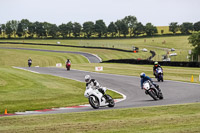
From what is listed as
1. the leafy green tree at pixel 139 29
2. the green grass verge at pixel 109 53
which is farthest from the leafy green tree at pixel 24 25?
the green grass verge at pixel 109 53

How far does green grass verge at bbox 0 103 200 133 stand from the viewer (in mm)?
9672

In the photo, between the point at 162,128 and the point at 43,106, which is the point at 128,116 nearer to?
the point at 162,128

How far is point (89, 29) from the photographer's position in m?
174

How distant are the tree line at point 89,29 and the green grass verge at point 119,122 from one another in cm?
15647

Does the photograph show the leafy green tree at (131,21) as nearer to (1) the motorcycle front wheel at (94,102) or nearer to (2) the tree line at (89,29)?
(2) the tree line at (89,29)

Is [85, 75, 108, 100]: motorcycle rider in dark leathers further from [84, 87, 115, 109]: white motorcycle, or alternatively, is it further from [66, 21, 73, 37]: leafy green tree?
[66, 21, 73, 37]: leafy green tree

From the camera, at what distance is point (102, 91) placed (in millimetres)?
15484

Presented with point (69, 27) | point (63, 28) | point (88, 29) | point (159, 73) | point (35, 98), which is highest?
point (69, 27)

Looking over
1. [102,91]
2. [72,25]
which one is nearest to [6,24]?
[72,25]

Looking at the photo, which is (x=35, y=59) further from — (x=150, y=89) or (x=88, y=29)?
(x=88, y=29)

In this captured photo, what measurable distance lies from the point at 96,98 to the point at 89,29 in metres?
159

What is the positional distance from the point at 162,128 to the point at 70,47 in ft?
342

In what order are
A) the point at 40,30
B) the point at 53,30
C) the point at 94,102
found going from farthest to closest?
1. the point at 40,30
2. the point at 53,30
3. the point at 94,102

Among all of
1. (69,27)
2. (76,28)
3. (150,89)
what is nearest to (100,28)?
(76,28)
